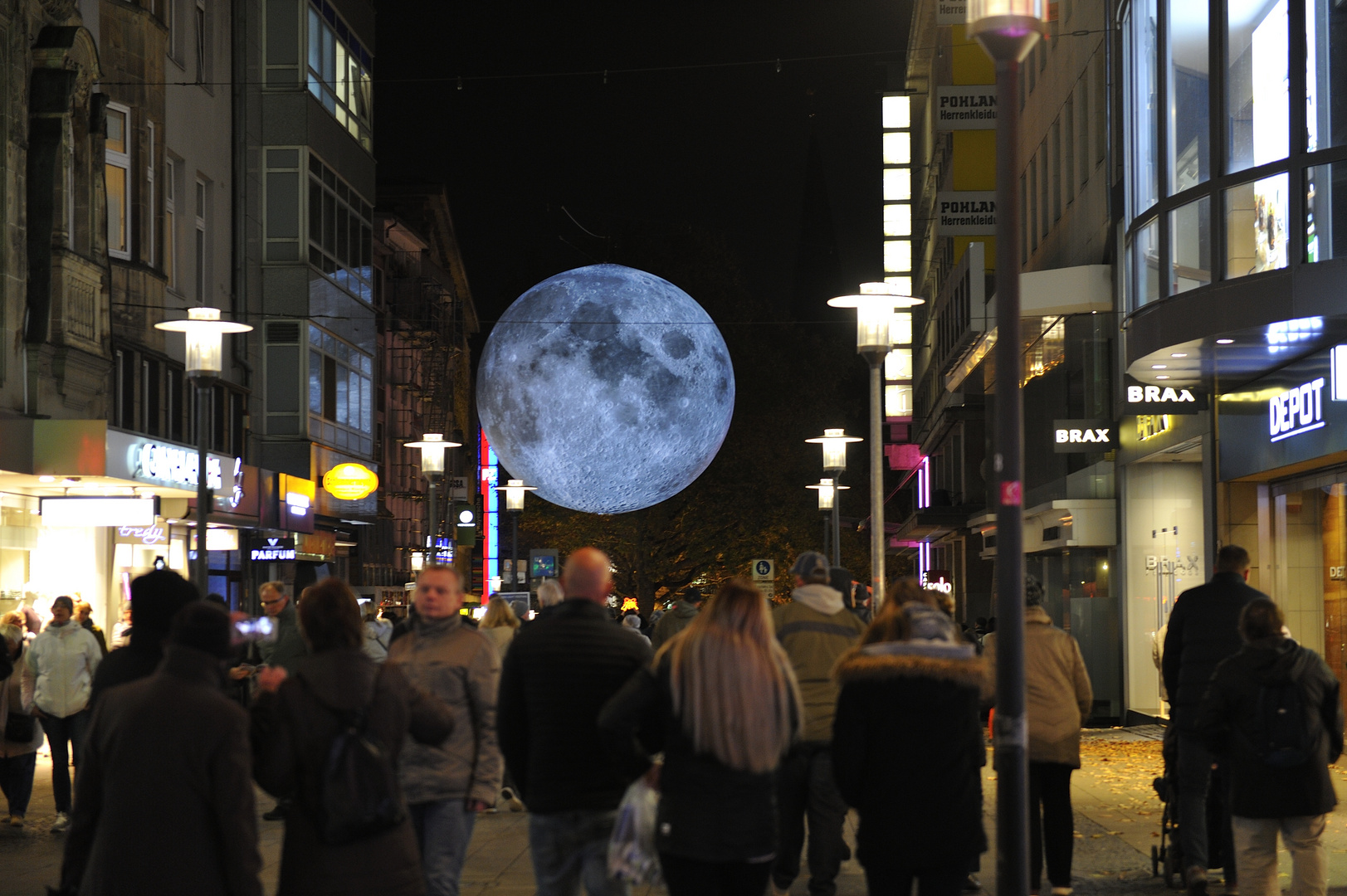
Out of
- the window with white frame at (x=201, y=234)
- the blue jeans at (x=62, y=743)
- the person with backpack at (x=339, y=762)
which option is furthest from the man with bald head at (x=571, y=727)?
the window with white frame at (x=201, y=234)

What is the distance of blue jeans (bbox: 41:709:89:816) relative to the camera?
14.2 metres

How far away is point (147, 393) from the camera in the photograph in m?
28.3

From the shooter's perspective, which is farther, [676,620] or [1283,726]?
[676,620]

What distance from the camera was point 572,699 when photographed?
22.7ft

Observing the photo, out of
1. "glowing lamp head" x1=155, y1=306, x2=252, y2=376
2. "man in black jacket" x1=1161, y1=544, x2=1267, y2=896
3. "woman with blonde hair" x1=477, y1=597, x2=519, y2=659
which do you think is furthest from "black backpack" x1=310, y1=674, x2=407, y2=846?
"glowing lamp head" x1=155, y1=306, x2=252, y2=376

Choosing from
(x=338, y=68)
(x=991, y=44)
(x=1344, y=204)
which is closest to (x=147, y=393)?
(x=338, y=68)

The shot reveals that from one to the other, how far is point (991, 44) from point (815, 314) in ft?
475

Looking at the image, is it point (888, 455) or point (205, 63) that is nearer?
point (205, 63)

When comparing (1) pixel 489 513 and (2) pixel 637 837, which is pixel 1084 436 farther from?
(1) pixel 489 513

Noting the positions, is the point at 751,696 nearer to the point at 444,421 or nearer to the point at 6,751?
the point at 6,751

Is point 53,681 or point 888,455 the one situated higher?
point 888,455

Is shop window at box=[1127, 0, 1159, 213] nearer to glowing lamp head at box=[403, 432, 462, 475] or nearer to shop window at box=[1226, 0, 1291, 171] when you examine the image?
shop window at box=[1226, 0, 1291, 171]

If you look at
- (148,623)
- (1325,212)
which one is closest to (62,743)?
(148,623)

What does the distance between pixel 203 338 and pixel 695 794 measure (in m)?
12.3
